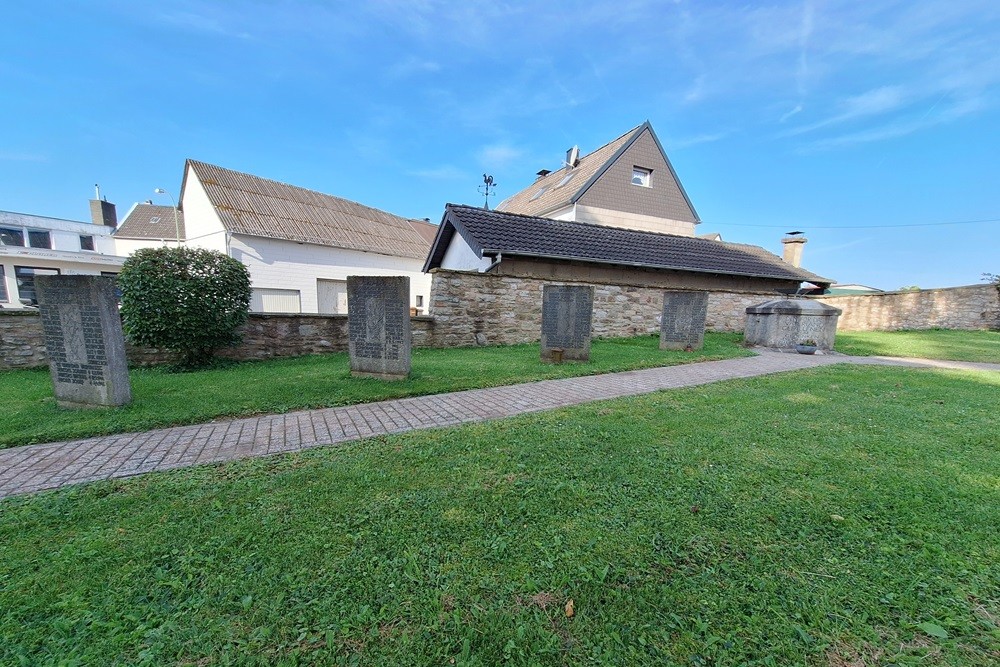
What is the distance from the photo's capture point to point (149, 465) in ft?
10.3

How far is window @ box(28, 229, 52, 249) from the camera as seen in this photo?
27.0 m

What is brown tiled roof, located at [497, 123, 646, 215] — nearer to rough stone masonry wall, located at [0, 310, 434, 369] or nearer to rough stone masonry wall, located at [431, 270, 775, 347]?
rough stone masonry wall, located at [431, 270, 775, 347]

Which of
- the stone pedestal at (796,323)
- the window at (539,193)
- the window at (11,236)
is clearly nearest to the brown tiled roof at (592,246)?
the stone pedestal at (796,323)

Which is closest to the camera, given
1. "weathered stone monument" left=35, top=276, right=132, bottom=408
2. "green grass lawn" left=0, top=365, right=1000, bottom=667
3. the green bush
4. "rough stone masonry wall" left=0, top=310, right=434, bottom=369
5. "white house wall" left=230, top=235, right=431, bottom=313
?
"green grass lawn" left=0, top=365, right=1000, bottom=667

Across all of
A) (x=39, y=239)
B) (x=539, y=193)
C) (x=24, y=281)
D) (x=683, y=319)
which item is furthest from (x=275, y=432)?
(x=39, y=239)

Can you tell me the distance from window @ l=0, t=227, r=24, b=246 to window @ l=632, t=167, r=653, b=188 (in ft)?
135

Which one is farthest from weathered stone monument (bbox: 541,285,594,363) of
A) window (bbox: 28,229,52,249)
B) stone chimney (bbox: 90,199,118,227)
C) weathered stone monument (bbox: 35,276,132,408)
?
stone chimney (bbox: 90,199,118,227)

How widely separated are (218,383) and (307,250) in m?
15.2

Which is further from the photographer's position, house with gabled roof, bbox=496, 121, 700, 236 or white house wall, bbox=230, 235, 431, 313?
house with gabled roof, bbox=496, 121, 700, 236

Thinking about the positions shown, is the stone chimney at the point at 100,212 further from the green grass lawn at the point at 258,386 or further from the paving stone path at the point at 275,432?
the paving stone path at the point at 275,432

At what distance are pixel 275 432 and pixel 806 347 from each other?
39.5ft

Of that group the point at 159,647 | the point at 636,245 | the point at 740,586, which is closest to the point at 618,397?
the point at 740,586

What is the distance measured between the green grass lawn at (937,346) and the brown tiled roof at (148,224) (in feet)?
120

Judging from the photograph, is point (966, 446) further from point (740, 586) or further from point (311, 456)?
point (311, 456)
